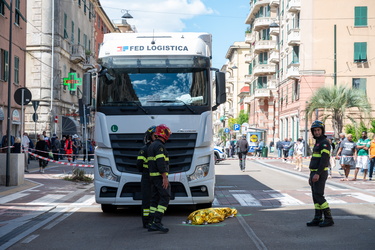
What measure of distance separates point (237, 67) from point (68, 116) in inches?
2172

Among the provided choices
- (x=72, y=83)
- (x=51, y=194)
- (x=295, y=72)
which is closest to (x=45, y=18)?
(x=72, y=83)

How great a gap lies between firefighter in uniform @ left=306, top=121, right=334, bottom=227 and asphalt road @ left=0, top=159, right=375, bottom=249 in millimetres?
239

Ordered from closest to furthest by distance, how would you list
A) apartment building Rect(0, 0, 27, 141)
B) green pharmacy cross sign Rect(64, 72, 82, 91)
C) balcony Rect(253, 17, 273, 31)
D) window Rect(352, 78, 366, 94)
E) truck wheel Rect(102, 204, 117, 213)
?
truck wheel Rect(102, 204, 117, 213) < apartment building Rect(0, 0, 27, 141) < green pharmacy cross sign Rect(64, 72, 82, 91) < window Rect(352, 78, 366, 94) < balcony Rect(253, 17, 273, 31)

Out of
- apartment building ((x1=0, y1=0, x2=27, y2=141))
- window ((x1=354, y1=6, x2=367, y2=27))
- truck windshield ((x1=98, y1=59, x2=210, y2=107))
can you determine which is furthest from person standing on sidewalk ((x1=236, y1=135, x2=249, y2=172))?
window ((x1=354, y1=6, x2=367, y2=27))

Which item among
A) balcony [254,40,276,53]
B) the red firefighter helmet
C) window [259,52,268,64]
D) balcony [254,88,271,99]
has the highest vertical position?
balcony [254,40,276,53]

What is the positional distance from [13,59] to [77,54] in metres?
16.8

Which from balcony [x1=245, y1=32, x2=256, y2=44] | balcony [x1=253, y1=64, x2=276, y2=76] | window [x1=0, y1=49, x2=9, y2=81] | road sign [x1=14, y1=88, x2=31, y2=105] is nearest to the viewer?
road sign [x1=14, y1=88, x2=31, y2=105]

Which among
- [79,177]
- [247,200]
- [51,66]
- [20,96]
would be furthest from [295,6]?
[247,200]

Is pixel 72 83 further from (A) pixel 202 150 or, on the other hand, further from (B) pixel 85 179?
(A) pixel 202 150

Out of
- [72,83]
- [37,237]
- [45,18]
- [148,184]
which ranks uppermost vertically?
[45,18]

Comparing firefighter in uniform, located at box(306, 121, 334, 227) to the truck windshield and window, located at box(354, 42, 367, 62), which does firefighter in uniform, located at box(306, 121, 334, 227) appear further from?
window, located at box(354, 42, 367, 62)

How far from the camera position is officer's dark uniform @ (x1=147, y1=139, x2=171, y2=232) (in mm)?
9297

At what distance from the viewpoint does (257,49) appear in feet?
213

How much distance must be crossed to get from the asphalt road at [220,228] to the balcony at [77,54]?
30.7 m
